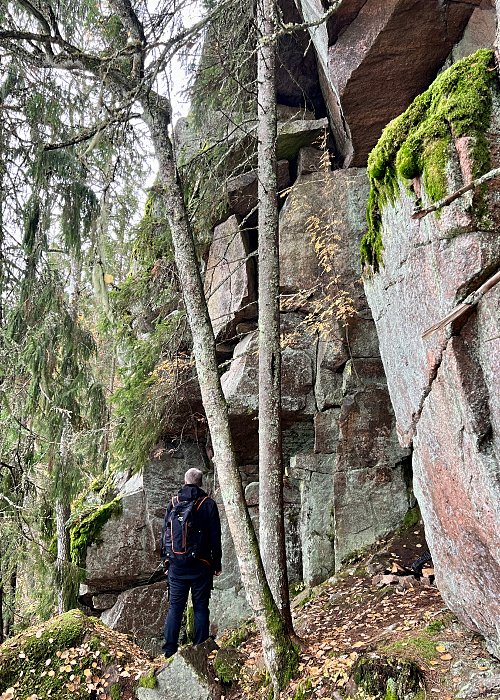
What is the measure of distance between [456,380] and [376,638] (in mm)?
2789

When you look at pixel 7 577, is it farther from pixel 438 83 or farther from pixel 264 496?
pixel 438 83

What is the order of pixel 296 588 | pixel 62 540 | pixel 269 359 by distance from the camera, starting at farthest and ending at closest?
pixel 62 540
pixel 296 588
pixel 269 359

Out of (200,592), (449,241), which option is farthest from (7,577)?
(449,241)

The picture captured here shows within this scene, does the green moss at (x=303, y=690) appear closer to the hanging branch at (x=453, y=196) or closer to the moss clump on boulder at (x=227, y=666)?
the moss clump on boulder at (x=227, y=666)

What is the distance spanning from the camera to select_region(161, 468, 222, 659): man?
561cm

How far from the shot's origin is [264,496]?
579cm

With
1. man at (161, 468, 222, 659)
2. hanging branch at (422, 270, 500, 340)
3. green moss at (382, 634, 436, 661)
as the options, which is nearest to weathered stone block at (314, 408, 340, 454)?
man at (161, 468, 222, 659)

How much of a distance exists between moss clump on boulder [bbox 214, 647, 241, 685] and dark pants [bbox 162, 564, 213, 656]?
0.92 ft

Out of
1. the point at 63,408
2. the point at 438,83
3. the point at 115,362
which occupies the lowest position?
the point at 63,408

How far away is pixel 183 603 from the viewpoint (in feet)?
18.8

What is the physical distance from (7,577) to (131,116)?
21.4 feet

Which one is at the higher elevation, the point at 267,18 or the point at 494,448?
the point at 267,18

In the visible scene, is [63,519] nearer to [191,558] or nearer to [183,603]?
[183,603]

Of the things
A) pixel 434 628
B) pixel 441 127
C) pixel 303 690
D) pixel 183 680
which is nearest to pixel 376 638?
pixel 434 628
